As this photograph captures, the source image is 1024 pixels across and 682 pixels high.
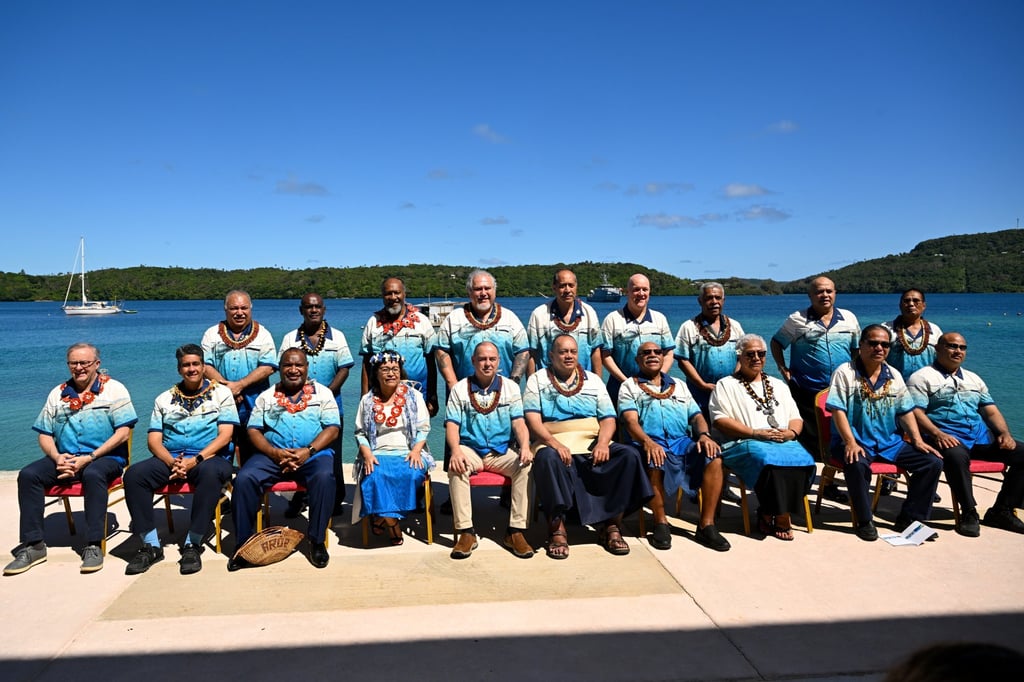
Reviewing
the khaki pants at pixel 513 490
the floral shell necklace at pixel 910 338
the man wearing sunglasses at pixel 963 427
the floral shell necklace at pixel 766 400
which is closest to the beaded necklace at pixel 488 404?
the khaki pants at pixel 513 490

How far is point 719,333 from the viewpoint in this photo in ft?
17.9

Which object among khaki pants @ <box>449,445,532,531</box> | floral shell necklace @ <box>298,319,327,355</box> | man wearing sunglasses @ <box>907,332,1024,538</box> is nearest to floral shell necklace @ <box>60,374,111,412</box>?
floral shell necklace @ <box>298,319,327,355</box>

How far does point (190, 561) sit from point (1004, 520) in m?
5.52

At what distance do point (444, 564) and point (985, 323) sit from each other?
5206 centimetres

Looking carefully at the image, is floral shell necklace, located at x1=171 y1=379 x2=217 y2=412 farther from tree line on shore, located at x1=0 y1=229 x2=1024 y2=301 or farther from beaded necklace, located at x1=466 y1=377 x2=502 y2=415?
tree line on shore, located at x1=0 y1=229 x2=1024 y2=301

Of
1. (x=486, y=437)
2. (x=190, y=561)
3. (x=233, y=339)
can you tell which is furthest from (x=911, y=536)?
(x=233, y=339)

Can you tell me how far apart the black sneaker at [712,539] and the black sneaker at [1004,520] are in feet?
6.76

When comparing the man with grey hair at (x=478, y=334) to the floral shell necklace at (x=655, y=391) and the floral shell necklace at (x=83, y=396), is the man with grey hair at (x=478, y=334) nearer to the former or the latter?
the floral shell necklace at (x=655, y=391)

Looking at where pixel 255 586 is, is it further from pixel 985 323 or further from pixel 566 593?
pixel 985 323

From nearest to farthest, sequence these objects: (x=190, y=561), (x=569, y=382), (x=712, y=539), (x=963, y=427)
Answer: (x=190, y=561) → (x=712, y=539) → (x=569, y=382) → (x=963, y=427)

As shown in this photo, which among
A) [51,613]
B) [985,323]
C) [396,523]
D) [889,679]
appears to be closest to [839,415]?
[396,523]

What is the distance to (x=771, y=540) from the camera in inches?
181

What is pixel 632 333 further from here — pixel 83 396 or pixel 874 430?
pixel 83 396

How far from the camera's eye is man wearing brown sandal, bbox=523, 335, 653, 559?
14.5ft
